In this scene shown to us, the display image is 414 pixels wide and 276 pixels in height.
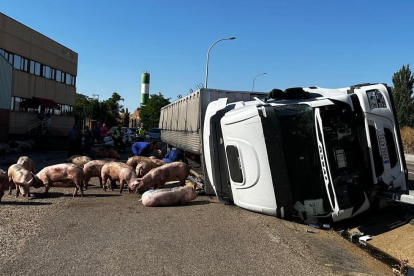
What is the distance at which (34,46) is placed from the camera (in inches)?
1313

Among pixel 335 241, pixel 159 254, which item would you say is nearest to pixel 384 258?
pixel 335 241

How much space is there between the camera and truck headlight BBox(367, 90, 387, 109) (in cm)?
661

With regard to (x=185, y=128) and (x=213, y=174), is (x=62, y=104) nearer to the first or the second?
(x=185, y=128)

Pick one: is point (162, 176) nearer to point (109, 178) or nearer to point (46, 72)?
Answer: point (109, 178)

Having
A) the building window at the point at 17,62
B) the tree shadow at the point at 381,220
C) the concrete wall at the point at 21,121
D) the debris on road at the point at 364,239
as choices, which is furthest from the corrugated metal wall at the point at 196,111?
the building window at the point at 17,62

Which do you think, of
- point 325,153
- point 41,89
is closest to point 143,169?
point 325,153

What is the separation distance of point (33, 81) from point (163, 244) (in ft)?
107

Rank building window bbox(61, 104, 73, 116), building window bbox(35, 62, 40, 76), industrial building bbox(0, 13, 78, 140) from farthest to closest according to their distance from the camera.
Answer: building window bbox(61, 104, 73, 116), building window bbox(35, 62, 40, 76), industrial building bbox(0, 13, 78, 140)

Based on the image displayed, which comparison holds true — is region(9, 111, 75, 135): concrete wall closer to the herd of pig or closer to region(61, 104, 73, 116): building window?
region(61, 104, 73, 116): building window

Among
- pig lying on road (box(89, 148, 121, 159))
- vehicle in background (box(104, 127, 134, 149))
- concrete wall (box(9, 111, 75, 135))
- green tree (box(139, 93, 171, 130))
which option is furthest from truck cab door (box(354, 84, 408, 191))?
green tree (box(139, 93, 171, 130))

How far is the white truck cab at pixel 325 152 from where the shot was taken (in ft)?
20.6

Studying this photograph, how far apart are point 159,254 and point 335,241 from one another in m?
3.10

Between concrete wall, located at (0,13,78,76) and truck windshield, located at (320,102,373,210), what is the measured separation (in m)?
29.9

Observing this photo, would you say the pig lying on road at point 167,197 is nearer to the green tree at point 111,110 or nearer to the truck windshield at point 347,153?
the truck windshield at point 347,153
